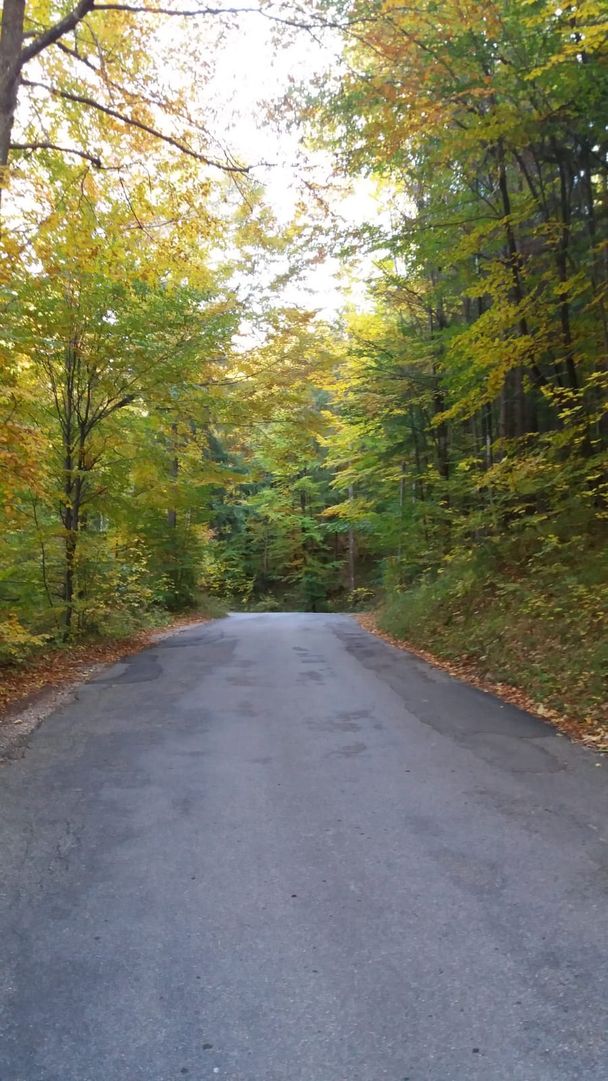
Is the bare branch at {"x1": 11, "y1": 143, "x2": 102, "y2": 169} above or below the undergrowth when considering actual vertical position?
above

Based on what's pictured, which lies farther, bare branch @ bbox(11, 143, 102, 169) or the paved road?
bare branch @ bbox(11, 143, 102, 169)

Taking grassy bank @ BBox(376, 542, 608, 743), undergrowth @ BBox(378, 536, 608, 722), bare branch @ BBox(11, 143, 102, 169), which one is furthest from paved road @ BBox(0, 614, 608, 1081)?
bare branch @ BBox(11, 143, 102, 169)

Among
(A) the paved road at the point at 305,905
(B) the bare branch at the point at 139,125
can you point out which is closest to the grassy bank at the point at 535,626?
(A) the paved road at the point at 305,905

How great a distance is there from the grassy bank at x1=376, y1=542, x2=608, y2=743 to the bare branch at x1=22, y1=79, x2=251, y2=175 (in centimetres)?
667

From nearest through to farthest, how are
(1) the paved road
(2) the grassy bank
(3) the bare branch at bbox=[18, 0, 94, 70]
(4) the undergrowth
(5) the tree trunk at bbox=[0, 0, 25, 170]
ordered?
1. (1) the paved road
2. (5) the tree trunk at bbox=[0, 0, 25, 170]
3. (3) the bare branch at bbox=[18, 0, 94, 70]
4. (2) the grassy bank
5. (4) the undergrowth

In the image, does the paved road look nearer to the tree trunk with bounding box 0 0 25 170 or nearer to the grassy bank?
the grassy bank

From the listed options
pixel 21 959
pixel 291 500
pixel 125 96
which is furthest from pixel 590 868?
pixel 291 500

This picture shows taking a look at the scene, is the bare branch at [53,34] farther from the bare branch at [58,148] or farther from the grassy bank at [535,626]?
the grassy bank at [535,626]

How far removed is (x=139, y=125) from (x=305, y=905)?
8.03 m

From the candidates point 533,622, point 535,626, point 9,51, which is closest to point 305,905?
point 535,626

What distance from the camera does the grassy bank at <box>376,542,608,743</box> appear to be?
7207mm

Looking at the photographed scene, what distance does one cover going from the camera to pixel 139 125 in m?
7.86

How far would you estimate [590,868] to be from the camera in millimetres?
3736

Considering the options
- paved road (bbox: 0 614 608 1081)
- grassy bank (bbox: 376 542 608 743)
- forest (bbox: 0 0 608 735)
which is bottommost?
paved road (bbox: 0 614 608 1081)
